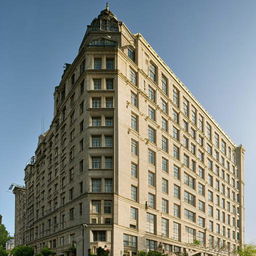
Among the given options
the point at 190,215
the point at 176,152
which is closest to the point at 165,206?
the point at 176,152

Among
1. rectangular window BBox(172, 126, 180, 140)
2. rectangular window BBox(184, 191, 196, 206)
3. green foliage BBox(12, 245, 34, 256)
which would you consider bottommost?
green foliage BBox(12, 245, 34, 256)

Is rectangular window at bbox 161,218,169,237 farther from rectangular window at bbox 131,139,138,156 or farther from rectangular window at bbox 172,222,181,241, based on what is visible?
rectangular window at bbox 131,139,138,156

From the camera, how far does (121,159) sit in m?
61.1

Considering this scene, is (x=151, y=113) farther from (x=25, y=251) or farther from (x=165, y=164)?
(x=25, y=251)

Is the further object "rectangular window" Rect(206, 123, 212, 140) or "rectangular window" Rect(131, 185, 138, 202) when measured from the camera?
"rectangular window" Rect(206, 123, 212, 140)

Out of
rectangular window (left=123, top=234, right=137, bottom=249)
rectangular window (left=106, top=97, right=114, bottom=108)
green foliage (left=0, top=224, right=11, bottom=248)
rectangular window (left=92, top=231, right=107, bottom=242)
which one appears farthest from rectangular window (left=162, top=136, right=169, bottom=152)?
green foliage (left=0, top=224, right=11, bottom=248)

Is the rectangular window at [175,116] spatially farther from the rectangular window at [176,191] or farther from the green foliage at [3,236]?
the green foliage at [3,236]

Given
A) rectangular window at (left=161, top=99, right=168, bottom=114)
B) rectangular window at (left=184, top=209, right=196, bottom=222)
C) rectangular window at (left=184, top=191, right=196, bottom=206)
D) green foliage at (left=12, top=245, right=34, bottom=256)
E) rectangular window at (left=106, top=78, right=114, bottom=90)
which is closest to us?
rectangular window at (left=106, top=78, right=114, bottom=90)

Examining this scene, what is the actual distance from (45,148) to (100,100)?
32988mm

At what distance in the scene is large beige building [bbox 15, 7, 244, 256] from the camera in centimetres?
6003

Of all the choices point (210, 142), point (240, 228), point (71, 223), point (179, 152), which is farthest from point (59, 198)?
point (240, 228)

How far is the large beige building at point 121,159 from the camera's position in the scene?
197 feet

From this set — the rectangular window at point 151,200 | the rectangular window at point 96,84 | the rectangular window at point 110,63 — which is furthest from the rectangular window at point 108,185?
the rectangular window at point 110,63

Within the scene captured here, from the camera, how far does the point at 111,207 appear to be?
58750 mm
